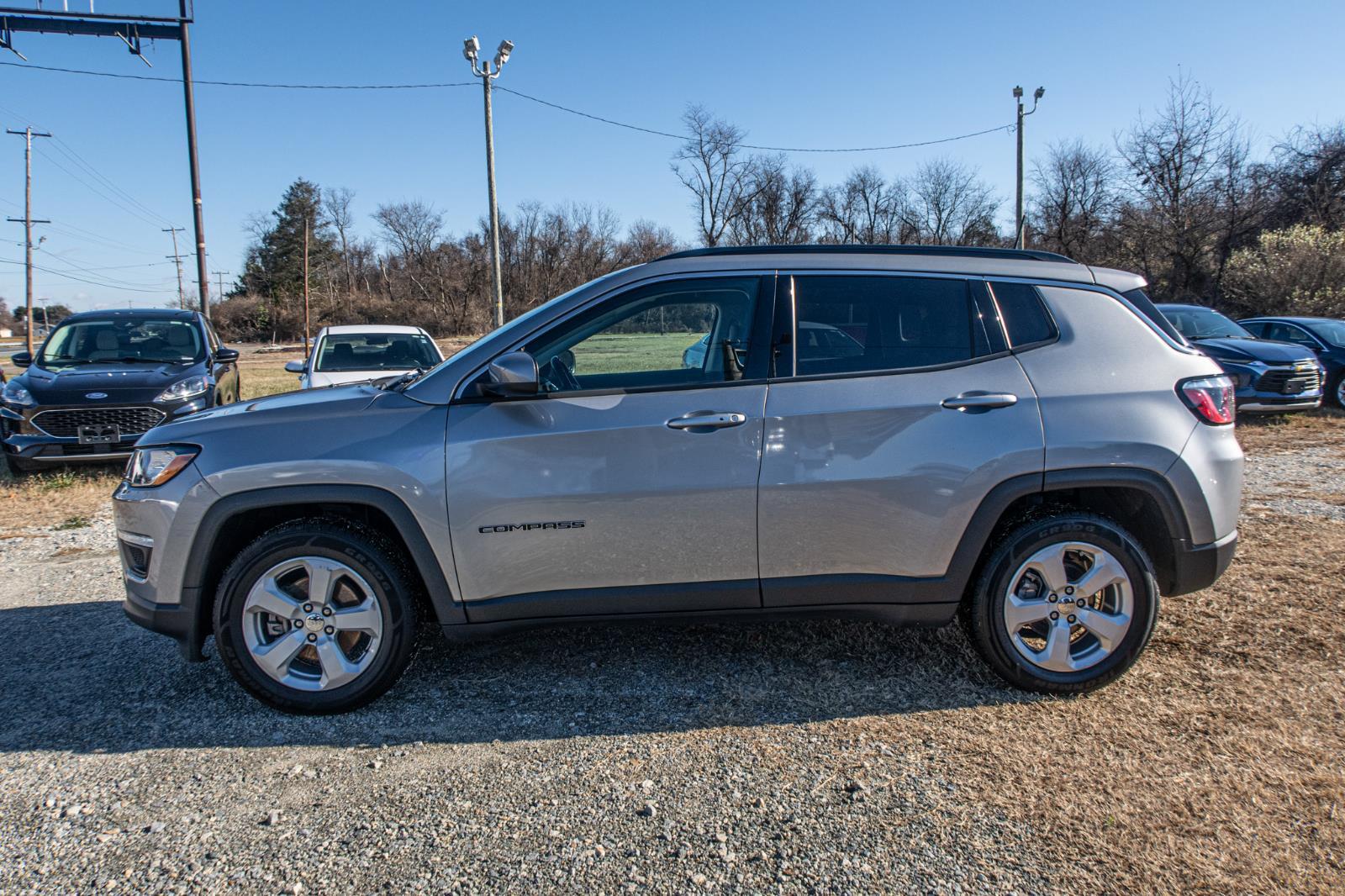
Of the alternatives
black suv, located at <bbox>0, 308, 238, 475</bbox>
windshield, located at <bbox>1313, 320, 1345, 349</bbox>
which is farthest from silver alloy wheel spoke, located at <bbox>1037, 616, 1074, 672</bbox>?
windshield, located at <bbox>1313, 320, 1345, 349</bbox>

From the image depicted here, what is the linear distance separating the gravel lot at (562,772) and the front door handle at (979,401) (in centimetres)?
124

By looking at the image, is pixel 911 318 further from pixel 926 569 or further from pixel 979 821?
pixel 979 821

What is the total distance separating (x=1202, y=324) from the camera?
13.8m

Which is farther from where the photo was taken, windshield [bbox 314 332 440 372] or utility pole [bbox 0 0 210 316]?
utility pole [bbox 0 0 210 316]

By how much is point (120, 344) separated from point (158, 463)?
7838 mm

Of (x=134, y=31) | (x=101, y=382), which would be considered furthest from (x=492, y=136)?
(x=101, y=382)

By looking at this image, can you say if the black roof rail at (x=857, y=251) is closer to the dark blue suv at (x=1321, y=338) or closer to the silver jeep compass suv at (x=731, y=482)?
the silver jeep compass suv at (x=731, y=482)

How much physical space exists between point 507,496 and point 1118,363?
8.53ft

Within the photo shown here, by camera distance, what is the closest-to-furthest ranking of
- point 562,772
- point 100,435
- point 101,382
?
point 562,772
point 100,435
point 101,382

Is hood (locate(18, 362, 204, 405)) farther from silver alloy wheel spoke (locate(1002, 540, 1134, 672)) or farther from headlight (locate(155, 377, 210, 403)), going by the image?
silver alloy wheel spoke (locate(1002, 540, 1134, 672))

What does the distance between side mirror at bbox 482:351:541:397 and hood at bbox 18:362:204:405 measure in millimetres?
7331

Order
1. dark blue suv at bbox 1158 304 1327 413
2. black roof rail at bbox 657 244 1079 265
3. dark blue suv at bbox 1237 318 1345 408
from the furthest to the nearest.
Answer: dark blue suv at bbox 1237 318 1345 408, dark blue suv at bbox 1158 304 1327 413, black roof rail at bbox 657 244 1079 265

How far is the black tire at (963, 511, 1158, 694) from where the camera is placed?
352 cm

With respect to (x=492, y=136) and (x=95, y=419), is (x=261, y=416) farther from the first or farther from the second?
(x=492, y=136)
